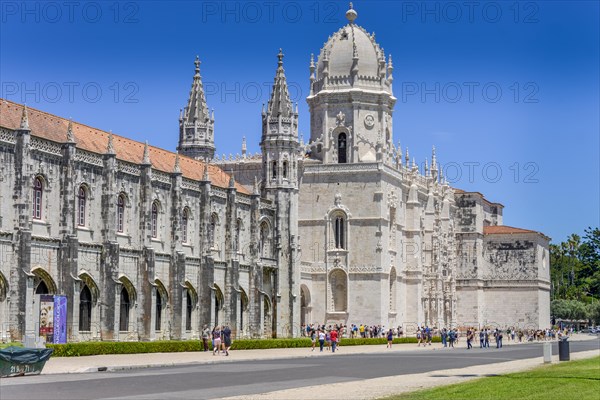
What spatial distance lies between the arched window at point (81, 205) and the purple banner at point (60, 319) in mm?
6577

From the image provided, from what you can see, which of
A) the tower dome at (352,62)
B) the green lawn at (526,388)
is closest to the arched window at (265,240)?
the tower dome at (352,62)

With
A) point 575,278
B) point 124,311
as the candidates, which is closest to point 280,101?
point 124,311

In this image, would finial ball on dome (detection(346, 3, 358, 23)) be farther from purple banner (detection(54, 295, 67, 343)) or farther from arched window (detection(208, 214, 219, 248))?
purple banner (detection(54, 295, 67, 343))

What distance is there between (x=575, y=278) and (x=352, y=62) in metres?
85.1

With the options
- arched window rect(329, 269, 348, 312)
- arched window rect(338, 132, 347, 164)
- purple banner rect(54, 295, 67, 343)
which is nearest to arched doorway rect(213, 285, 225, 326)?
arched window rect(329, 269, 348, 312)

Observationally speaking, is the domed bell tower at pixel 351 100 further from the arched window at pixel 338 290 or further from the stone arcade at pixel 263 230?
the arched window at pixel 338 290

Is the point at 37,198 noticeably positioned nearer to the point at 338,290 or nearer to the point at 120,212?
the point at 120,212

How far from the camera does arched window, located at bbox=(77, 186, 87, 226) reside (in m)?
56.6

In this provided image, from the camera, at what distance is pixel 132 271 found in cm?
6062

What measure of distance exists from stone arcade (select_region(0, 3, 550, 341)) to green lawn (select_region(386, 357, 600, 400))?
26471 millimetres

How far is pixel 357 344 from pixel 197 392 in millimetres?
46016

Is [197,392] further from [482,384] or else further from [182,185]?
[182,185]

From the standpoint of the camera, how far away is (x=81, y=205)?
2242 inches

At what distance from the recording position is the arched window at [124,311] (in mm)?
60344
